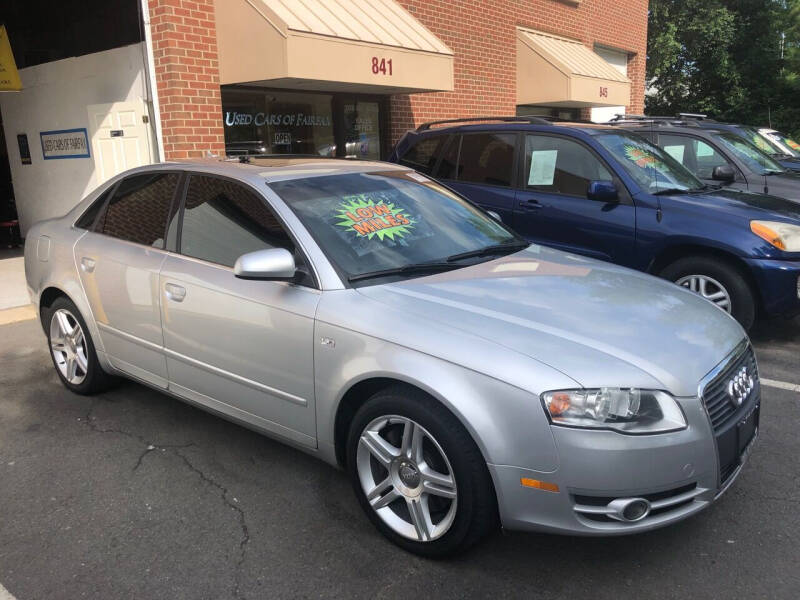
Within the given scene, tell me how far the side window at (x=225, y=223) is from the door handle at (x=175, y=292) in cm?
20

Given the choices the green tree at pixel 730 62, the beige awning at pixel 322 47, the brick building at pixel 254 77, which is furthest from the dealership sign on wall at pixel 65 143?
the green tree at pixel 730 62

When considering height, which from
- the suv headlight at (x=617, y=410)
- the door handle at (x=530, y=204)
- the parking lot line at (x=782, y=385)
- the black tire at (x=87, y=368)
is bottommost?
the parking lot line at (x=782, y=385)

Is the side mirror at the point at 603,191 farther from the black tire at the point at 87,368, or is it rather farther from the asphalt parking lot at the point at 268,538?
the black tire at the point at 87,368

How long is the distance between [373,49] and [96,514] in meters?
6.67

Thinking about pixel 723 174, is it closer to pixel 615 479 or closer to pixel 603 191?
pixel 603 191

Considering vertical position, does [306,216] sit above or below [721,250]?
above

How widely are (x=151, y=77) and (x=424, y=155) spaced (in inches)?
133

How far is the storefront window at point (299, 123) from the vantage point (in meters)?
8.87

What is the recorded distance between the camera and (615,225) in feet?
19.0

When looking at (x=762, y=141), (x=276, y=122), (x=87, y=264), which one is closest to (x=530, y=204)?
(x=87, y=264)

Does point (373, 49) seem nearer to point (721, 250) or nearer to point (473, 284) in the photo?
point (721, 250)

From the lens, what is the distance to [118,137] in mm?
8648

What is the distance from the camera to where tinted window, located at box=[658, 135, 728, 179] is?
26.8ft

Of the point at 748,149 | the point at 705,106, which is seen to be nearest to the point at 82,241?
the point at 748,149
